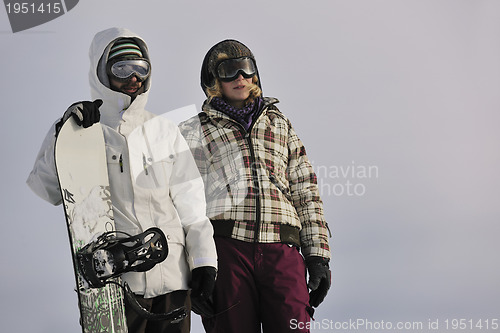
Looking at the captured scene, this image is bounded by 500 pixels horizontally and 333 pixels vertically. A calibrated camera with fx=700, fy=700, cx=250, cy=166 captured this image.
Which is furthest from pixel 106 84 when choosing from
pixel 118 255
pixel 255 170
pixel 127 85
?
pixel 255 170

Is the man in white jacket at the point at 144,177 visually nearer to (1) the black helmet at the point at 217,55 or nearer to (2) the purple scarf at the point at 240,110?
(2) the purple scarf at the point at 240,110

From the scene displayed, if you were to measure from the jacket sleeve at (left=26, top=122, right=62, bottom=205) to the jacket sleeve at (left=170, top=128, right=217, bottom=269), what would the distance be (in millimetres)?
596

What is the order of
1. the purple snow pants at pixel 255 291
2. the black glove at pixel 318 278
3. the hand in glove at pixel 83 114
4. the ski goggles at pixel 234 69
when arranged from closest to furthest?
the hand in glove at pixel 83 114 < the purple snow pants at pixel 255 291 < the black glove at pixel 318 278 < the ski goggles at pixel 234 69

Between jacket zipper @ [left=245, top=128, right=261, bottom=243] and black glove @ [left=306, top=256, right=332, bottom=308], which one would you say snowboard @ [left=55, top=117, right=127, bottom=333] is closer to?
jacket zipper @ [left=245, top=128, right=261, bottom=243]

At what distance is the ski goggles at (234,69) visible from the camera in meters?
4.22

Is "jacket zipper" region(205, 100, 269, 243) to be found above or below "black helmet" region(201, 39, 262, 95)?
below

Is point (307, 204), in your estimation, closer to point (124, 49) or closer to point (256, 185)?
point (256, 185)

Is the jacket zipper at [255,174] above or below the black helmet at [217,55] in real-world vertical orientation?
below

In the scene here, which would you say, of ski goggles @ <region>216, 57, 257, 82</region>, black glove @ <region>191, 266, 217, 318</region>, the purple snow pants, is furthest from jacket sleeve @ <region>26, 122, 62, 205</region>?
ski goggles @ <region>216, 57, 257, 82</region>

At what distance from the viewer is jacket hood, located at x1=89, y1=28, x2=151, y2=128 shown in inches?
139

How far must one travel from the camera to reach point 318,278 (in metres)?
4.09

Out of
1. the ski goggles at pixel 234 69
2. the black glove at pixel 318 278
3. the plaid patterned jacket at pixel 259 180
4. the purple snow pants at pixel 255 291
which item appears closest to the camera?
the purple snow pants at pixel 255 291

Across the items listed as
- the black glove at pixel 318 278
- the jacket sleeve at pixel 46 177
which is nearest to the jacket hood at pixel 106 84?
the jacket sleeve at pixel 46 177

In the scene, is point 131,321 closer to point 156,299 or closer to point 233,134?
point 156,299
